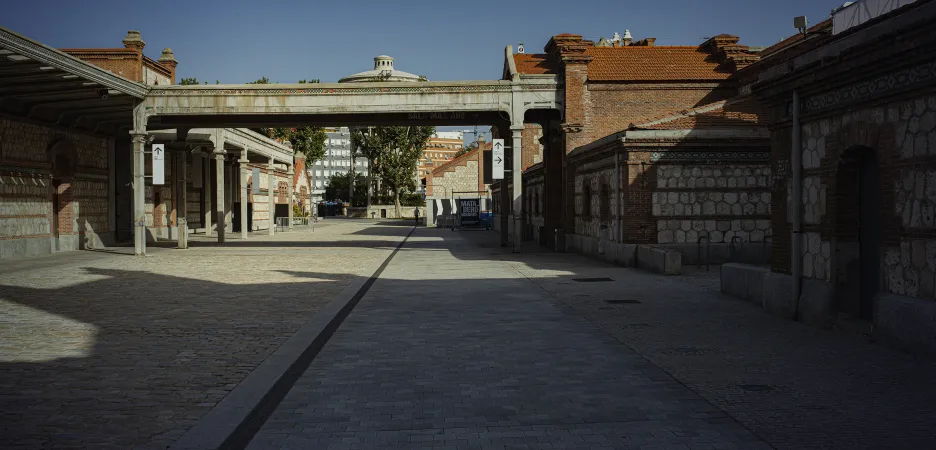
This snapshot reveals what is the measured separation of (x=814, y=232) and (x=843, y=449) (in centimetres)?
606

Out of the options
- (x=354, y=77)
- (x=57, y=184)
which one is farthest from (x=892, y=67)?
(x=354, y=77)

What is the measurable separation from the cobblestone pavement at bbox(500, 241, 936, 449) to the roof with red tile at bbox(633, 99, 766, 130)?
851 cm

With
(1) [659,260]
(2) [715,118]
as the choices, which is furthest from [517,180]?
(1) [659,260]

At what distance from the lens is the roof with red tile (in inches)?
818

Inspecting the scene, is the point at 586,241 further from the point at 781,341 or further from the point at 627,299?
the point at 781,341

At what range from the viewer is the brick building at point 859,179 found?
8.02 m

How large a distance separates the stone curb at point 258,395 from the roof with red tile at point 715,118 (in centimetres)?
1331

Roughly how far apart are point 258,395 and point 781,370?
16.0ft

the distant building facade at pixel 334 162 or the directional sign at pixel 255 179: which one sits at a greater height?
the distant building facade at pixel 334 162

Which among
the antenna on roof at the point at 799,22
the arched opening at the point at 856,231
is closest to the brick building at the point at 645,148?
the antenna on roof at the point at 799,22

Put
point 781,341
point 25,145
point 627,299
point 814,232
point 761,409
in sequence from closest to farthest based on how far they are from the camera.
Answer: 1. point 761,409
2. point 781,341
3. point 814,232
4. point 627,299
5. point 25,145

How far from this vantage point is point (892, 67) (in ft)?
27.6

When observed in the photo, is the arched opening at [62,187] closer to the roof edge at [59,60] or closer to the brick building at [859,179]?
the roof edge at [59,60]

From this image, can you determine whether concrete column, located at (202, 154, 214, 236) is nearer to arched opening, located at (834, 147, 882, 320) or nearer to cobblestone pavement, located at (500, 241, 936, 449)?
cobblestone pavement, located at (500, 241, 936, 449)
